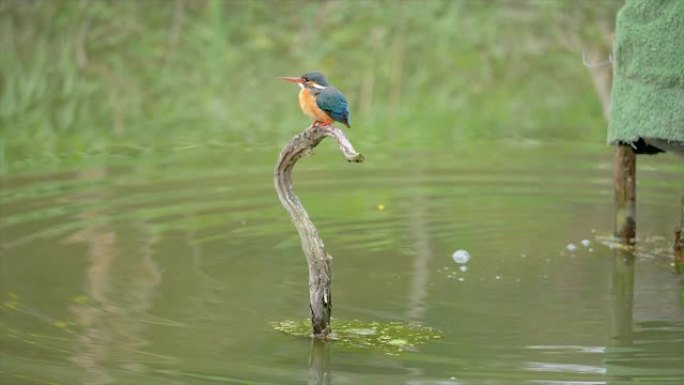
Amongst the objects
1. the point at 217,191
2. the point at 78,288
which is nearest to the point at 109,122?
the point at 217,191

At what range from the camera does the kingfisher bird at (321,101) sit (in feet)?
26.0

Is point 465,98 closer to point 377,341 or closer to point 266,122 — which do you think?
point 266,122

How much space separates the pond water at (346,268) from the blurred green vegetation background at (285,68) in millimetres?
1218

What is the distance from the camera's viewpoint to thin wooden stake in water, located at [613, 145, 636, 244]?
1048 centimetres

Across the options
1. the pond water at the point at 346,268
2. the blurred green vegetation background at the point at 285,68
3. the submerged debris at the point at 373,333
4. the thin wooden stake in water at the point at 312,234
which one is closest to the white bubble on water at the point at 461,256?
the pond water at the point at 346,268

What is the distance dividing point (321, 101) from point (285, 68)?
9.87 metres

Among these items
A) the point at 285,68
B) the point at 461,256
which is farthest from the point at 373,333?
the point at 285,68

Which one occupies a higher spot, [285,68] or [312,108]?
[285,68]

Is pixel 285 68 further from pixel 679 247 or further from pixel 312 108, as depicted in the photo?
pixel 312 108

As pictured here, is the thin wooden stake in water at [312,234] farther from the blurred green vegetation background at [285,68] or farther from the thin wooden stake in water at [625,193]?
the blurred green vegetation background at [285,68]

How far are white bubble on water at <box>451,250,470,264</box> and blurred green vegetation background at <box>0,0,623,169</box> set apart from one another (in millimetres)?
4547

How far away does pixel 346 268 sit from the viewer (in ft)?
32.8

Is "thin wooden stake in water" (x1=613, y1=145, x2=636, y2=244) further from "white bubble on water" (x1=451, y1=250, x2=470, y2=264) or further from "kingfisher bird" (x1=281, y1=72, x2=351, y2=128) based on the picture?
"kingfisher bird" (x1=281, y1=72, x2=351, y2=128)

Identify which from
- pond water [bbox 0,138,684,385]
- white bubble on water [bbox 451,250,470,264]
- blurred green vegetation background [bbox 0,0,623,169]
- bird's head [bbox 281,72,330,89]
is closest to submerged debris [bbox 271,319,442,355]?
pond water [bbox 0,138,684,385]
